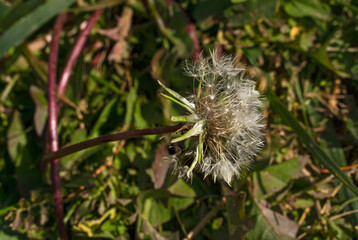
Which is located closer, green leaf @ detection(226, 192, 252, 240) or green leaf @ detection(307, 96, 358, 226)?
green leaf @ detection(226, 192, 252, 240)

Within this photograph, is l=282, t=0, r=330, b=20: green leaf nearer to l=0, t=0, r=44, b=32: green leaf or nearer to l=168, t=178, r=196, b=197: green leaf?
l=168, t=178, r=196, b=197: green leaf

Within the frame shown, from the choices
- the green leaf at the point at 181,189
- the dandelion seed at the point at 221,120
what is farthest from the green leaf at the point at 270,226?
the dandelion seed at the point at 221,120

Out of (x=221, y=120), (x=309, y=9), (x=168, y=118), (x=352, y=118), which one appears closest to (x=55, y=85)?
(x=168, y=118)

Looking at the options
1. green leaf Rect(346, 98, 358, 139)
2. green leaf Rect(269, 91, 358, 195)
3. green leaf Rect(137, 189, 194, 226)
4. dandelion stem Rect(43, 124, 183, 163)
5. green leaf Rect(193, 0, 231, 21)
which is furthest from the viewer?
green leaf Rect(193, 0, 231, 21)

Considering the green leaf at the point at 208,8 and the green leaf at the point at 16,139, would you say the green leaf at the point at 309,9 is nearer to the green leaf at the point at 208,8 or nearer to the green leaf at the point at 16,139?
the green leaf at the point at 208,8

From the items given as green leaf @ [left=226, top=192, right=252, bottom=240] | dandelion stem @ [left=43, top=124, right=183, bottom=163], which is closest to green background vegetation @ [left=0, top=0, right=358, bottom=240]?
green leaf @ [left=226, top=192, right=252, bottom=240]

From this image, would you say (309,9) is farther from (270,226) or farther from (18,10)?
A: (18,10)
